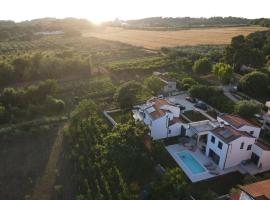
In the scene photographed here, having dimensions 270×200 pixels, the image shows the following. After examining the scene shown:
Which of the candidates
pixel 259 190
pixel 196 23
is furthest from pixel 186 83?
pixel 196 23

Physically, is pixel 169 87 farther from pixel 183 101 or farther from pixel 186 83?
pixel 183 101

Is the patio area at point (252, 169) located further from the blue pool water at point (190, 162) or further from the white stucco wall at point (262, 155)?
the blue pool water at point (190, 162)

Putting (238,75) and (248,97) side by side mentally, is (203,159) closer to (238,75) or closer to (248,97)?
(248,97)

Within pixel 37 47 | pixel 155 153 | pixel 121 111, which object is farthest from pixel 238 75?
pixel 37 47

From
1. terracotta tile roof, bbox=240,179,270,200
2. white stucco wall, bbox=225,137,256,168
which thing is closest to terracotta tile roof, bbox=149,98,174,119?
white stucco wall, bbox=225,137,256,168

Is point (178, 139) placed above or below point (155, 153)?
below

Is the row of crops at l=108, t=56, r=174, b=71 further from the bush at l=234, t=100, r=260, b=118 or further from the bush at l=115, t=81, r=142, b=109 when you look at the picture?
the bush at l=234, t=100, r=260, b=118
